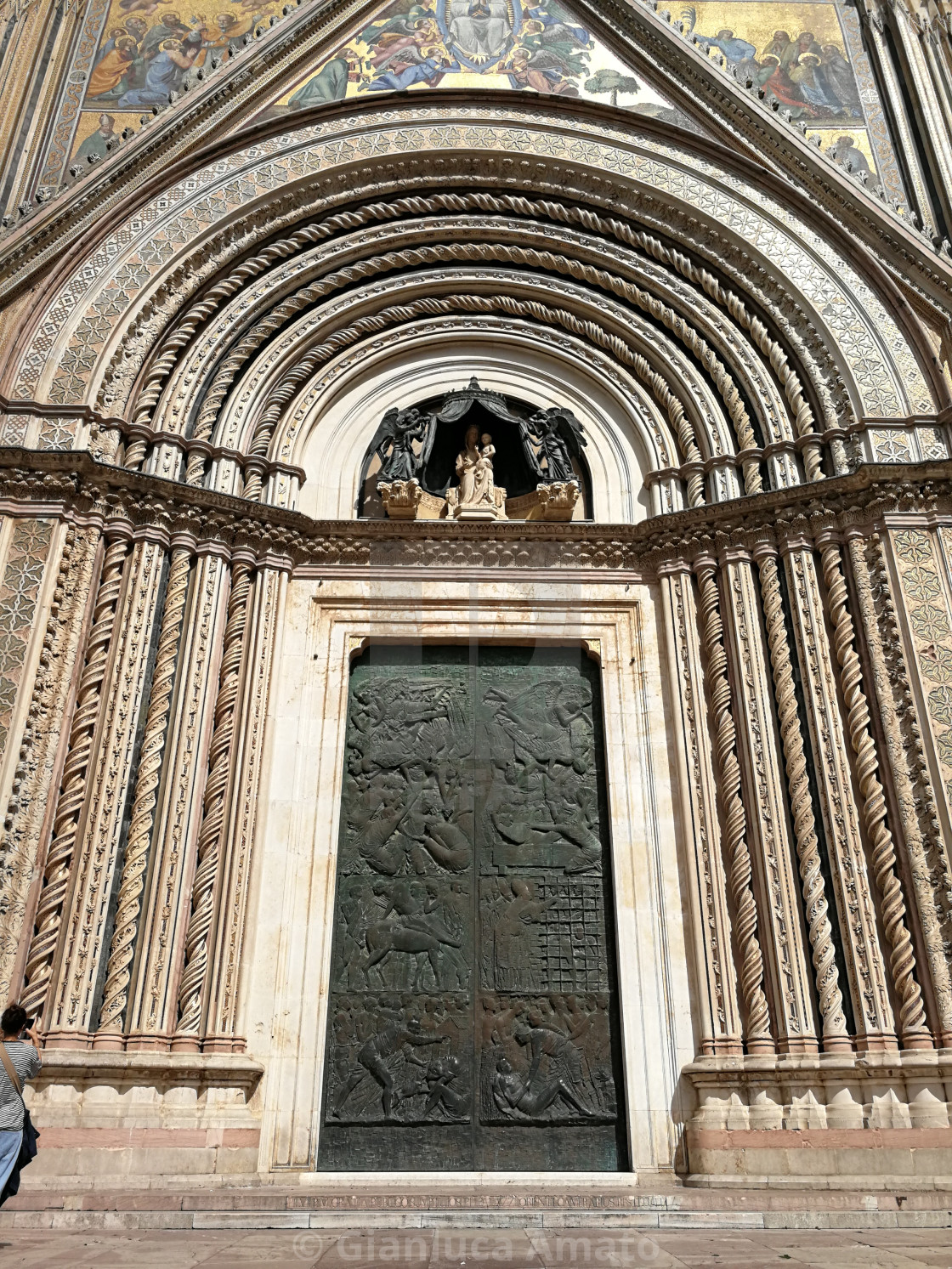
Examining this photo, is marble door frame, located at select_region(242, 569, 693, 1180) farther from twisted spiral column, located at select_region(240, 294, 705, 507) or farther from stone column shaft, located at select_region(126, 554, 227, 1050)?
twisted spiral column, located at select_region(240, 294, 705, 507)

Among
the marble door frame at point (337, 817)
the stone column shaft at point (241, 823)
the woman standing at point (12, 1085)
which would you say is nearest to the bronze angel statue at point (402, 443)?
the marble door frame at point (337, 817)

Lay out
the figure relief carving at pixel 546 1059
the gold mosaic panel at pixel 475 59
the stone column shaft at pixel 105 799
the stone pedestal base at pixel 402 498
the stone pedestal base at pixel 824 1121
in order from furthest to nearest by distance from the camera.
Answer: the gold mosaic panel at pixel 475 59
the stone pedestal base at pixel 402 498
the figure relief carving at pixel 546 1059
the stone column shaft at pixel 105 799
the stone pedestal base at pixel 824 1121

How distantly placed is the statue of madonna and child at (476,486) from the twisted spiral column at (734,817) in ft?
6.73

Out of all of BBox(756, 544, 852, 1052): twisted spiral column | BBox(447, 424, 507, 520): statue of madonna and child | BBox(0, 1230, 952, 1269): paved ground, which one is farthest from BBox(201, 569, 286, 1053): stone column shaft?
BBox(756, 544, 852, 1052): twisted spiral column

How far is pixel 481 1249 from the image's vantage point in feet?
14.1

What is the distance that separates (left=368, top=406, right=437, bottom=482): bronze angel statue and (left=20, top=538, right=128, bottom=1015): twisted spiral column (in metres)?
2.56

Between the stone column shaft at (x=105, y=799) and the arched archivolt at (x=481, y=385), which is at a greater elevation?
the arched archivolt at (x=481, y=385)

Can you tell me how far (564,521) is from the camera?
9.65 meters

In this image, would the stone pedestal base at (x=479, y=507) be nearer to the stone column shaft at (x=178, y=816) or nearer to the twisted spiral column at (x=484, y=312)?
the twisted spiral column at (x=484, y=312)

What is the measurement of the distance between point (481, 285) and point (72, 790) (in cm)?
643

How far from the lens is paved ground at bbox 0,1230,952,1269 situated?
153 inches

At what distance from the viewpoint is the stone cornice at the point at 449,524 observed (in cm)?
841

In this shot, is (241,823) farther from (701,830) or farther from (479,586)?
(701,830)

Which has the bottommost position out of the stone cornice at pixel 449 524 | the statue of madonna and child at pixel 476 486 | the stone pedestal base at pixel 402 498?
the stone cornice at pixel 449 524
